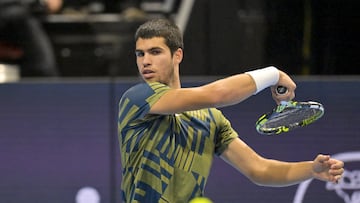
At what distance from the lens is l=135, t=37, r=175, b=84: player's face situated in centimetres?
359

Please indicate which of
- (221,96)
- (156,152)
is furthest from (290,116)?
(156,152)

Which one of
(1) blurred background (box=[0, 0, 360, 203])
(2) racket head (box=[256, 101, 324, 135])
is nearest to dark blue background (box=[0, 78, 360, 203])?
(1) blurred background (box=[0, 0, 360, 203])

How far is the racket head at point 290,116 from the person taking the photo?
3584mm

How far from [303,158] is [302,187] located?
0.60 feet

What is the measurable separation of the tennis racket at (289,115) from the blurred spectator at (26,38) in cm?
290

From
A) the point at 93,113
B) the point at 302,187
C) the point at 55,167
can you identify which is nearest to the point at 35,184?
the point at 55,167

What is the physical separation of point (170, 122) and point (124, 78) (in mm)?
2354

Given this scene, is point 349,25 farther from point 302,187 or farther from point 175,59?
point 175,59

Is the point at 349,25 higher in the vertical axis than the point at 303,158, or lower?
higher

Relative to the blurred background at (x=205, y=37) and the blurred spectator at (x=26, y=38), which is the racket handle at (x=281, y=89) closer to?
the blurred background at (x=205, y=37)

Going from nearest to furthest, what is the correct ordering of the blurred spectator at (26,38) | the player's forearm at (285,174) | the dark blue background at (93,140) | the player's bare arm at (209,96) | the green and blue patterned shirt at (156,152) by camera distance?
the player's bare arm at (209,96) < the green and blue patterned shirt at (156,152) < the player's forearm at (285,174) < the dark blue background at (93,140) < the blurred spectator at (26,38)

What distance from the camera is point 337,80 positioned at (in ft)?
18.9

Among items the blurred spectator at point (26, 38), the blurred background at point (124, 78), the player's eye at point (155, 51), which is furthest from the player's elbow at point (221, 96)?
the blurred spectator at point (26, 38)

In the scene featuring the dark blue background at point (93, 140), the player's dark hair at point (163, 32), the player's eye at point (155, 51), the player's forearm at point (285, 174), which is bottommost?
the dark blue background at point (93, 140)
